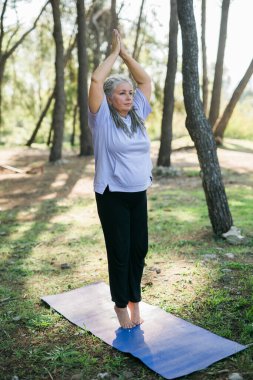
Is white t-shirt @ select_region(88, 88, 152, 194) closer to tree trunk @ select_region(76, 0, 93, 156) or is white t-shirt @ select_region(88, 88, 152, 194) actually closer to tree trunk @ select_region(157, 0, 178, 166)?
tree trunk @ select_region(157, 0, 178, 166)

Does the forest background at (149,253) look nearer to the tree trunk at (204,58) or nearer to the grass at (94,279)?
the grass at (94,279)

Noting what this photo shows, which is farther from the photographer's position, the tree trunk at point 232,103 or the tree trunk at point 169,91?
the tree trunk at point 169,91

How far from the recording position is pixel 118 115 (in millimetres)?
3645

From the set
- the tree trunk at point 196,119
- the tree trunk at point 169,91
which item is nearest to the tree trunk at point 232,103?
the tree trunk at point 169,91

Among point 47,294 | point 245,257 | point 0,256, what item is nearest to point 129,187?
point 47,294

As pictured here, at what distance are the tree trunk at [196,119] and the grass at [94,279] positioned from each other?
66 centimetres

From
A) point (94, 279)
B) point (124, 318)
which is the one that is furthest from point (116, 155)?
point (94, 279)

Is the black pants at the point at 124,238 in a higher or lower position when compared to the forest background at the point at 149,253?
higher

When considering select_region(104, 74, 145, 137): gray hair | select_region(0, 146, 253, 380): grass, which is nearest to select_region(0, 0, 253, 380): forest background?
select_region(0, 146, 253, 380): grass

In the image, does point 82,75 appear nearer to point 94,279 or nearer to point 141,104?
point 94,279

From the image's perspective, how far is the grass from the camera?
362 cm

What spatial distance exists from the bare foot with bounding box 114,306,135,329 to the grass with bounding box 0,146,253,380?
0.25 metres

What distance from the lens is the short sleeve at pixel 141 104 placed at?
3882mm

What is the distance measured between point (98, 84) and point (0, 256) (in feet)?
12.0
